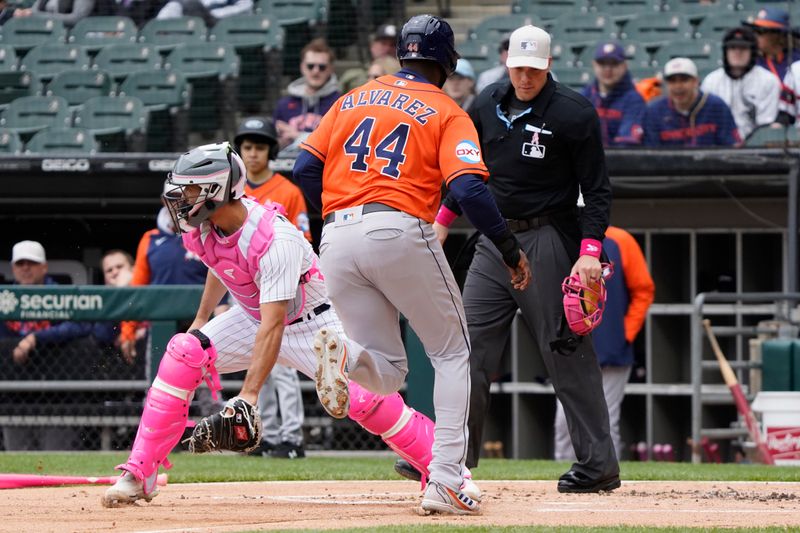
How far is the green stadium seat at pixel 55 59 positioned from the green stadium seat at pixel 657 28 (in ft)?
16.2

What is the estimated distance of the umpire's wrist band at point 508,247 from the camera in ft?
15.3

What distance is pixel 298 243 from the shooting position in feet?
16.1

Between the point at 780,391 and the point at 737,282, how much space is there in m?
1.88

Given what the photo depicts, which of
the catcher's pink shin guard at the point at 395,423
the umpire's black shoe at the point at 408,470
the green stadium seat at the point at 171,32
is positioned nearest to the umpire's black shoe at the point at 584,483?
the umpire's black shoe at the point at 408,470

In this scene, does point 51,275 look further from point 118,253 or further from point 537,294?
point 537,294

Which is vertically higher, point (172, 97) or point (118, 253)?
point (172, 97)

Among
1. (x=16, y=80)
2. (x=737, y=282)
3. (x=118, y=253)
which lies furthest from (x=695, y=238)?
(x=16, y=80)

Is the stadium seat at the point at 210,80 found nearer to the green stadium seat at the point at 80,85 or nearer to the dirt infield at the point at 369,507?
the green stadium seat at the point at 80,85

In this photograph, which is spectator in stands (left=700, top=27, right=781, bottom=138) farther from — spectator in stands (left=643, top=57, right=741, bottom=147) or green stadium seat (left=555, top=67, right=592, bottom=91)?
green stadium seat (left=555, top=67, right=592, bottom=91)

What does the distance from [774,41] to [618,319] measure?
9.57ft

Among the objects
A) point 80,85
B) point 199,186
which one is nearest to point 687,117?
point 80,85

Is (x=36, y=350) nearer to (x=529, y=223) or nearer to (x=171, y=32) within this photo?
(x=171, y=32)

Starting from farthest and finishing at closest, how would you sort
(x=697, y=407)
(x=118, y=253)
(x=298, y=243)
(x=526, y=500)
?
1. (x=118, y=253)
2. (x=697, y=407)
3. (x=526, y=500)
4. (x=298, y=243)

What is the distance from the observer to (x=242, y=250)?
4.86 metres
